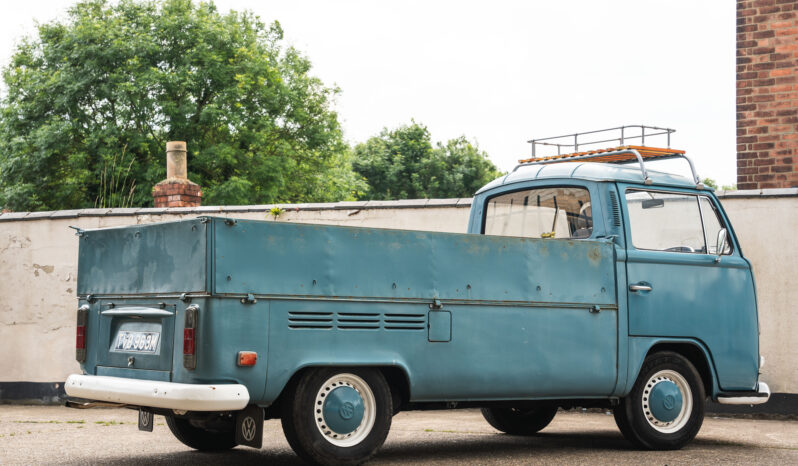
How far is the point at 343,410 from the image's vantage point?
6.12 metres

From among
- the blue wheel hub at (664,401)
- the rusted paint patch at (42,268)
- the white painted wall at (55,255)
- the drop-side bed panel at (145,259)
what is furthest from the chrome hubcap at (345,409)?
the rusted paint patch at (42,268)

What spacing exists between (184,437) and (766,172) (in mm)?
9118

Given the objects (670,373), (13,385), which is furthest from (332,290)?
(13,385)

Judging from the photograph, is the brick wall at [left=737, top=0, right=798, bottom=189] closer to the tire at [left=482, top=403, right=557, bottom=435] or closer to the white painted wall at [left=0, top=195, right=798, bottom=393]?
the white painted wall at [left=0, top=195, right=798, bottom=393]

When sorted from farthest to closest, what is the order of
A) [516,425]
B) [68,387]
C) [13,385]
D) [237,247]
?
1. [13,385]
2. [516,425]
3. [68,387]
4. [237,247]

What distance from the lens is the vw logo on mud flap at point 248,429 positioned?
19.7 ft

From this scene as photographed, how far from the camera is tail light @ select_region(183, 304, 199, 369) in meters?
5.66

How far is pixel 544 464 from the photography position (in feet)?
21.8

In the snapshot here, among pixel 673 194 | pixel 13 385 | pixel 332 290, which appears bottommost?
pixel 13 385

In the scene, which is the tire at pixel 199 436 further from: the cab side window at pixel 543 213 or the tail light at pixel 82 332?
the cab side window at pixel 543 213

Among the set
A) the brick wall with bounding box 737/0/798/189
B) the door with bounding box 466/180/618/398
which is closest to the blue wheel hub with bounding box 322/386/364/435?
the door with bounding box 466/180/618/398

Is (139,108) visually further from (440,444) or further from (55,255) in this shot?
(440,444)

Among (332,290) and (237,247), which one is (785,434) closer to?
(332,290)

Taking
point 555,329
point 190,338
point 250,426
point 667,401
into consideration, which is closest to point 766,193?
point 667,401
